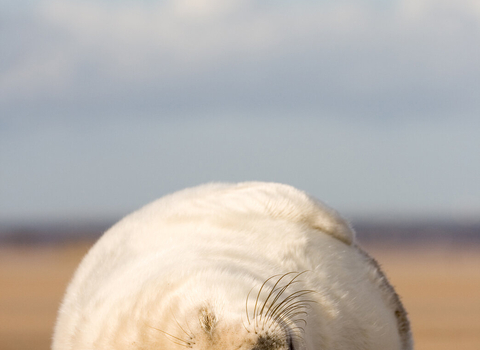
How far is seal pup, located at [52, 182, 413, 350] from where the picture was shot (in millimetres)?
2479

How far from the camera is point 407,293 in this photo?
424 inches

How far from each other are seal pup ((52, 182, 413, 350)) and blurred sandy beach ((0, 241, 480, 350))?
2.45m

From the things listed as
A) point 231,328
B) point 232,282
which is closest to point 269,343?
point 231,328

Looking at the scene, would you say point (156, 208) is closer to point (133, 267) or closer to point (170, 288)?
point (133, 267)

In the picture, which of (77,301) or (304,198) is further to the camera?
(304,198)

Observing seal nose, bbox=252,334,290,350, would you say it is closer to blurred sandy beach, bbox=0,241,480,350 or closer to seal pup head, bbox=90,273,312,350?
seal pup head, bbox=90,273,312,350

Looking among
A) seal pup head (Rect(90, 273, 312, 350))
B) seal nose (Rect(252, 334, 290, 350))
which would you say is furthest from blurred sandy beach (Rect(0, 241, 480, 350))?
seal nose (Rect(252, 334, 290, 350))

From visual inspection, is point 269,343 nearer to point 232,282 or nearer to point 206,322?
point 206,322

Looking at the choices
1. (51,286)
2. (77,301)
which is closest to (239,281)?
(77,301)

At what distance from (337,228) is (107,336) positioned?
1.56 m

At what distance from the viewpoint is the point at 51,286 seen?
12.1 meters

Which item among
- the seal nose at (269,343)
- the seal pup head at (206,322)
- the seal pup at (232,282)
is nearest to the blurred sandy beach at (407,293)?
the seal pup at (232,282)

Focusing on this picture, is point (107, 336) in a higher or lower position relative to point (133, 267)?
lower

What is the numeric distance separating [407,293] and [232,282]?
8549mm
